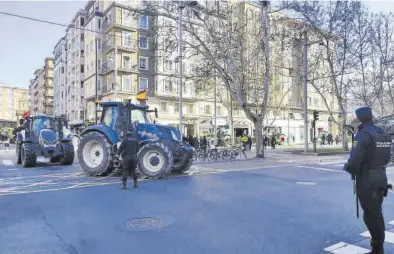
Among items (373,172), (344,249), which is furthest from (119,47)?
(373,172)

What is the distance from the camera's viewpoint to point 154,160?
13.1 meters

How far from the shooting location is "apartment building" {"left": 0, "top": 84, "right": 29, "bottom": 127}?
139113mm

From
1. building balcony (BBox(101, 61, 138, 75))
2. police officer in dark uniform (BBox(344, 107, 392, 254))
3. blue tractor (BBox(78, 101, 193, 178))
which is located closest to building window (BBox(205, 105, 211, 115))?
building balcony (BBox(101, 61, 138, 75))

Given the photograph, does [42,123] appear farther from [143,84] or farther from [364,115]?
[143,84]

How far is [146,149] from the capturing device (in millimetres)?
12969

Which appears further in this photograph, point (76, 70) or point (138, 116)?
point (76, 70)

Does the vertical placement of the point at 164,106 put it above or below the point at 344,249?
above

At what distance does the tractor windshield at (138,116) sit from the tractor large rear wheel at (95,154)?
4.37 feet

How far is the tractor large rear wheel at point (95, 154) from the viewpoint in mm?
13344

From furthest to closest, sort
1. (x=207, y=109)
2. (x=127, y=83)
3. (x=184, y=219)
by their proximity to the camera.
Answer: (x=207, y=109)
(x=127, y=83)
(x=184, y=219)

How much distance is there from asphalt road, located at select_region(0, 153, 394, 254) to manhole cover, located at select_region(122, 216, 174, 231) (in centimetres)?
2

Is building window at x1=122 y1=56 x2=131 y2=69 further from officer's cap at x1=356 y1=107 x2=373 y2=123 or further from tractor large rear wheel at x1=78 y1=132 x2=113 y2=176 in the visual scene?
officer's cap at x1=356 y1=107 x2=373 y2=123

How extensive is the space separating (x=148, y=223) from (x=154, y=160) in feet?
22.0

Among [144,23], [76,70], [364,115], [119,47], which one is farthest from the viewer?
[76,70]
